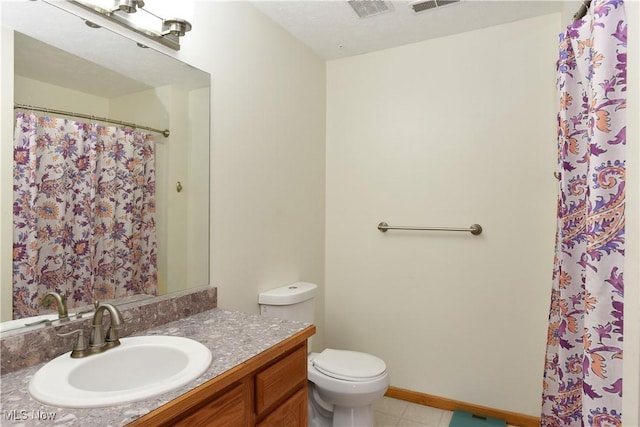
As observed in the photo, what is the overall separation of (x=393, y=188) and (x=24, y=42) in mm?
1979

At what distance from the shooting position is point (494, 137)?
218 cm

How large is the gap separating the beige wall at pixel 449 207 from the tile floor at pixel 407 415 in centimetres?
12

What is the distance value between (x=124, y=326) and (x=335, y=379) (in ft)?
3.32

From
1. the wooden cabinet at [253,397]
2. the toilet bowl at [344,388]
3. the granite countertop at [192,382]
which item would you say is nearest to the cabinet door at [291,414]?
the wooden cabinet at [253,397]

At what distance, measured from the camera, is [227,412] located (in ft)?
3.30

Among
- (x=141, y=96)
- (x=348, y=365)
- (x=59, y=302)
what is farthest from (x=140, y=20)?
(x=348, y=365)

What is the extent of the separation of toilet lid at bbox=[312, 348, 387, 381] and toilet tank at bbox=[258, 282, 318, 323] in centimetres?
25

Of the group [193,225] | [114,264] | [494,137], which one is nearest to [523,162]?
[494,137]

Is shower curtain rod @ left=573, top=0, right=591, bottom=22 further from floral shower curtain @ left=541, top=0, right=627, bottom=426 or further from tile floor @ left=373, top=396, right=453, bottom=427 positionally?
tile floor @ left=373, top=396, right=453, bottom=427

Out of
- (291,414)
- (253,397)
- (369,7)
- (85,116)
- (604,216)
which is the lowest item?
(291,414)

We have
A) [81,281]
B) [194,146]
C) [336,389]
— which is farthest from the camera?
[336,389]

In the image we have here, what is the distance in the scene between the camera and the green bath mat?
2.08m

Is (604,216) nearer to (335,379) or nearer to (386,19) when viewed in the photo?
(335,379)

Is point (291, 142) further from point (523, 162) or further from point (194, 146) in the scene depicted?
point (523, 162)
